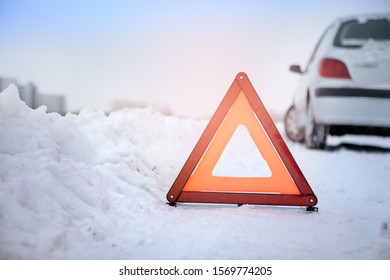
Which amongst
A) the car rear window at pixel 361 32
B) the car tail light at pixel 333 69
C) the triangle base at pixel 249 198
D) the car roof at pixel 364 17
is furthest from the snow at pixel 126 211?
the car roof at pixel 364 17

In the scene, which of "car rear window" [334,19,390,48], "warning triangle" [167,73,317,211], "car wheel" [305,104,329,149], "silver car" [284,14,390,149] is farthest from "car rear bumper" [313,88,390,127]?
"warning triangle" [167,73,317,211]

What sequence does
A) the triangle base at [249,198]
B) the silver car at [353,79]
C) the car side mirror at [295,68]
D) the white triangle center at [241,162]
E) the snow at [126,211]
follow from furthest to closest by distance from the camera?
the car side mirror at [295,68] → the white triangle center at [241,162] → the silver car at [353,79] → the triangle base at [249,198] → the snow at [126,211]

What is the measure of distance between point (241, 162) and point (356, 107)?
5.48ft

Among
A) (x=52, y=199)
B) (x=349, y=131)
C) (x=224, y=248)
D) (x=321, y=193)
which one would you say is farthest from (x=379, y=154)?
(x=52, y=199)

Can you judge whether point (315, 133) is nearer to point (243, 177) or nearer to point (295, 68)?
point (295, 68)

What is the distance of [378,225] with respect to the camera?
3.40 meters

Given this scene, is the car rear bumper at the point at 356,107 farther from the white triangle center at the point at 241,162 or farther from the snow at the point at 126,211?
the white triangle center at the point at 241,162

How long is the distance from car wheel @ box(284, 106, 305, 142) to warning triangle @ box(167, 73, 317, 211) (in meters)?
4.00

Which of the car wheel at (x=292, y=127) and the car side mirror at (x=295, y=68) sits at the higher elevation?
the car side mirror at (x=295, y=68)

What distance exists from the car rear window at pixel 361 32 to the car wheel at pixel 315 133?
1.03 metres

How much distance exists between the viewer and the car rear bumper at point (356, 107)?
5383 millimetres

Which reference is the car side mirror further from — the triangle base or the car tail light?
the triangle base

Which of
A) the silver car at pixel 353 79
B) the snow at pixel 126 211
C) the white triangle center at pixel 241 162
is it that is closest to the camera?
the snow at pixel 126 211

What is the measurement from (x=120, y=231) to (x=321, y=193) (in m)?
2.22
